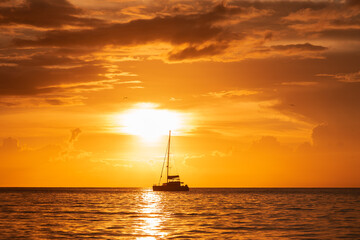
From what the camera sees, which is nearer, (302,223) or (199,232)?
(199,232)

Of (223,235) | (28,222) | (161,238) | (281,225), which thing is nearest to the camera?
(161,238)

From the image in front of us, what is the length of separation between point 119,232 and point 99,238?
6.00m

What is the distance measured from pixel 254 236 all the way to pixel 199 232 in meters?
7.29

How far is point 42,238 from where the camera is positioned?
5712 cm

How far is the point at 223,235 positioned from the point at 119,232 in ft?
43.3

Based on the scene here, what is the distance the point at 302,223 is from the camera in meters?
74.8

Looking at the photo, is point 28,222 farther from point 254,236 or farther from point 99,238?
point 254,236

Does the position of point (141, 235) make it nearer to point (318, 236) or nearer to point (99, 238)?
point (99, 238)

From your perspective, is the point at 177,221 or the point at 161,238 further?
the point at 177,221

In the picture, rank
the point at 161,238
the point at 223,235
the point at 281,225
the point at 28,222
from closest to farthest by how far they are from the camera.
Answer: the point at 161,238, the point at 223,235, the point at 281,225, the point at 28,222

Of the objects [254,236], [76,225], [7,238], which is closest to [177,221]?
[76,225]

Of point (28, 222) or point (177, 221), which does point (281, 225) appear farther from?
point (28, 222)

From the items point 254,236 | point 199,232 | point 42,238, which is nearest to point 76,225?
point 42,238

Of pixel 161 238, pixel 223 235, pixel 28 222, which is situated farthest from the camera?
pixel 28 222
